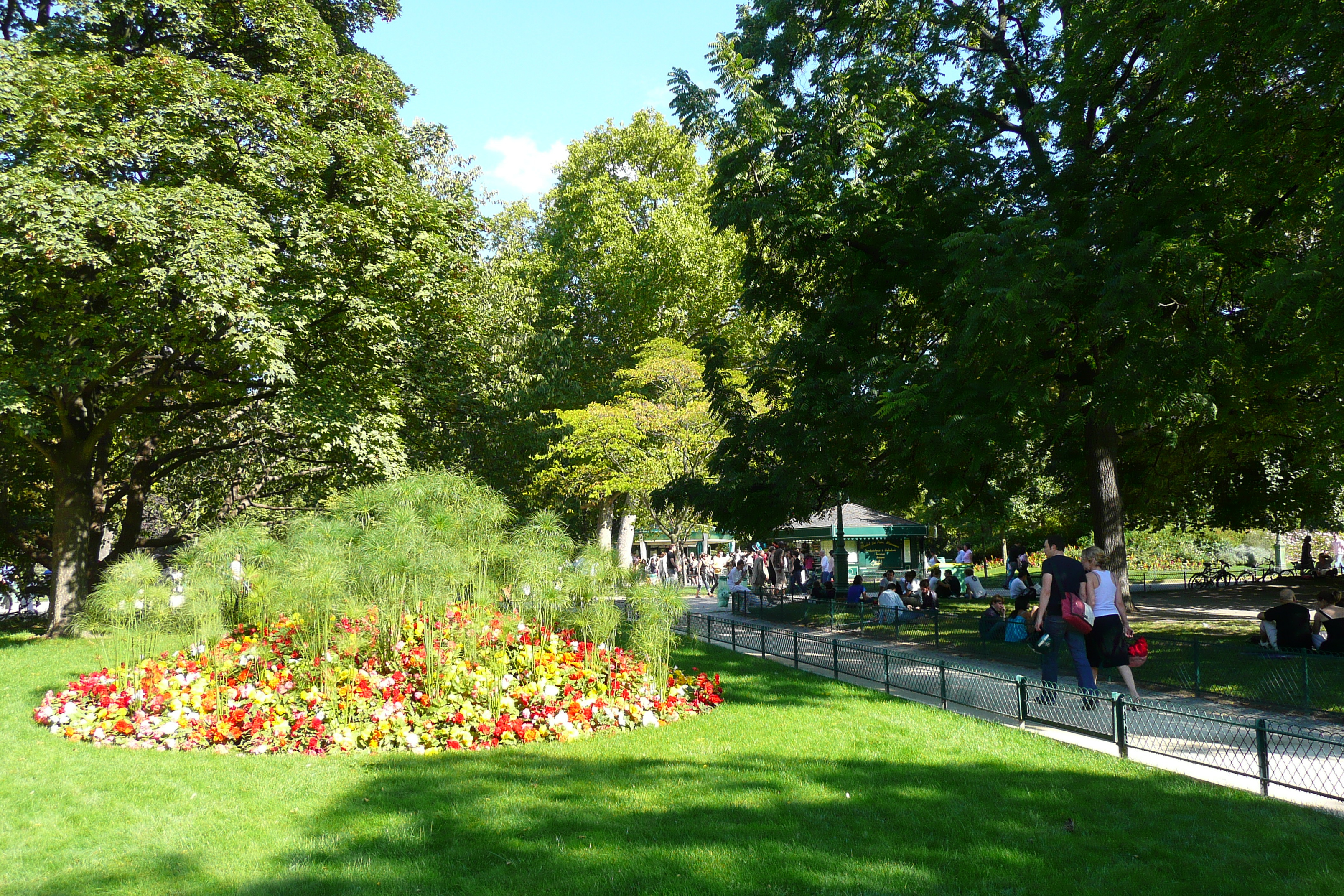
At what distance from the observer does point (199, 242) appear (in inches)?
556

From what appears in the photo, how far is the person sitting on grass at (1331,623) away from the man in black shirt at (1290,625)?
0.17 meters

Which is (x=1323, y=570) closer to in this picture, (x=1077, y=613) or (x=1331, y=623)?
(x=1331, y=623)

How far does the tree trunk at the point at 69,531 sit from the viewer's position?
18.1m

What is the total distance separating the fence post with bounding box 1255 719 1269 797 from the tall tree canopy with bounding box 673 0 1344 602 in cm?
459

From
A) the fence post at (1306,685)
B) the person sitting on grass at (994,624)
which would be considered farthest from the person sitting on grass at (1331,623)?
the person sitting on grass at (994,624)

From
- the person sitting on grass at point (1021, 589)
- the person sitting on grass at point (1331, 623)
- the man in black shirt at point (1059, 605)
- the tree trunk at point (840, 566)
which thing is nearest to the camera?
the man in black shirt at point (1059, 605)

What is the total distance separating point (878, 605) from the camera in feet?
60.5

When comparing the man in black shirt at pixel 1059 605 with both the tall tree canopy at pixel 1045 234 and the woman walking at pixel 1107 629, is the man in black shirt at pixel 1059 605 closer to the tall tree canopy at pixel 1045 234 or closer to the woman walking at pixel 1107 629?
the woman walking at pixel 1107 629

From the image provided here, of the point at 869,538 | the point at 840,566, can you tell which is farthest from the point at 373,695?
the point at 869,538

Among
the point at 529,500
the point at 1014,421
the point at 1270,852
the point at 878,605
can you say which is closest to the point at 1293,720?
the point at 1270,852

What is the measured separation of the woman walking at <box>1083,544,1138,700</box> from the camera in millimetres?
9461

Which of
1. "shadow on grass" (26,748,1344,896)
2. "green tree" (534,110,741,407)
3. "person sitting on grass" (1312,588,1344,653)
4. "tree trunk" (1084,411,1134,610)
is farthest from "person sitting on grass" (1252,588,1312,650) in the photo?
"green tree" (534,110,741,407)

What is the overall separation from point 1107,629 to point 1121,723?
1.98 metres

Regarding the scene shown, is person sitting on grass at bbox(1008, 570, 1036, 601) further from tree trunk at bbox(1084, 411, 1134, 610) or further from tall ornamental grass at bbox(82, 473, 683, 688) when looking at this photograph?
tall ornamental grass at bbox(82, 473, 683, 688)
